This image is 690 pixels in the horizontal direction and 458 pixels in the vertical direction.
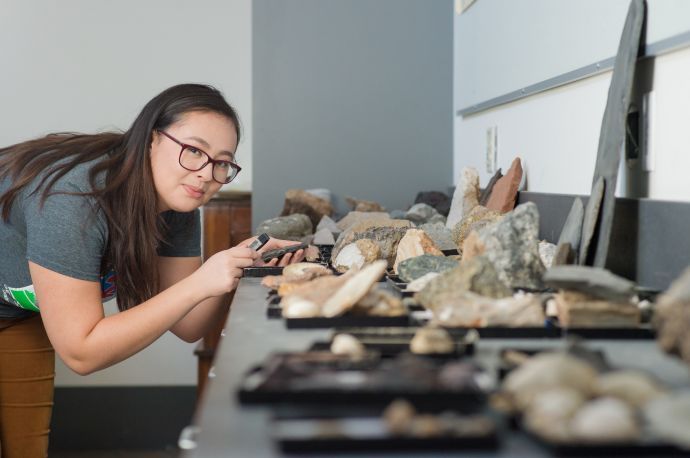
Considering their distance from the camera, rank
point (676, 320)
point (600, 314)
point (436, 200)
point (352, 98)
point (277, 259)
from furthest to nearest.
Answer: point (352, 98) → point (436, 200) → point (277, 259) → point (600, 314) → point (676, 320)

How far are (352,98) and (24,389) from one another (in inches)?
77.2

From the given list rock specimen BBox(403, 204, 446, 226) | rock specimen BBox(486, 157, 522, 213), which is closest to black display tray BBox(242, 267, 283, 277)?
rock specimen BBox(486, 157, 522, 213)

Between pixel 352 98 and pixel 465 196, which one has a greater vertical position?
pixel 352 98

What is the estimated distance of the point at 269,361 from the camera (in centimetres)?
94

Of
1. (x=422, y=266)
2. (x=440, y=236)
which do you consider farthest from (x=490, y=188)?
(x=422, y=266)

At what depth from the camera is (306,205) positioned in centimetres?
321

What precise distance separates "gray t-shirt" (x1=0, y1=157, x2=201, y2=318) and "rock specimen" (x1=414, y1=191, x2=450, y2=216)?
1429 mm

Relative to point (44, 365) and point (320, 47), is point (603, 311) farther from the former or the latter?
point (320, 47)

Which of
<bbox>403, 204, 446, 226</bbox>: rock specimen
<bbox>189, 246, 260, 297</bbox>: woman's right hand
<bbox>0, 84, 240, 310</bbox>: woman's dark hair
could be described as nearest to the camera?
<bbox>189, 246, 260, 297</bbox>: woman's right hand

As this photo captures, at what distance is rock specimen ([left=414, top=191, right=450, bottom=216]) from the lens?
3216 millimetres

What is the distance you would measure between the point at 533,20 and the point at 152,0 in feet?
7.40

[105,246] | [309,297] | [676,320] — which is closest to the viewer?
[676,320]

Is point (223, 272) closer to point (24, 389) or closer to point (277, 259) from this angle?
point (277, 259)

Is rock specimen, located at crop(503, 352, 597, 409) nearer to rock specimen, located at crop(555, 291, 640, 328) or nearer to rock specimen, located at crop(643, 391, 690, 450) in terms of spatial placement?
rock specimen, located at crop(643, 391, 690, 450)
